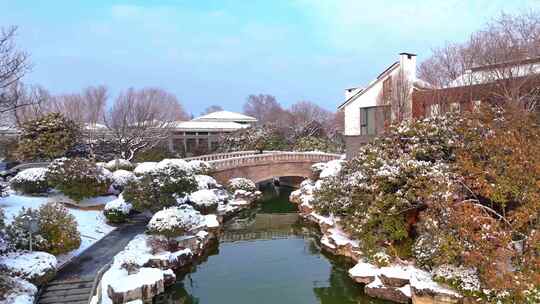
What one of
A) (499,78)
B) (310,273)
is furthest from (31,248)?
(499,78)

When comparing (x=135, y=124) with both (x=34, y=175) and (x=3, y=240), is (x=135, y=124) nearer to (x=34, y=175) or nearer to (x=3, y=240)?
(x=34, y=175)

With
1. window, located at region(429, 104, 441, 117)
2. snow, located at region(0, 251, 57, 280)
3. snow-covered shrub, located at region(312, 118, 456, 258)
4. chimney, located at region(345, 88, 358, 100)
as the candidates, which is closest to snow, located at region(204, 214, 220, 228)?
snow-covered shrub, located at region(312, 118, 456, 258)

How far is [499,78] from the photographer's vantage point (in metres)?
15.3

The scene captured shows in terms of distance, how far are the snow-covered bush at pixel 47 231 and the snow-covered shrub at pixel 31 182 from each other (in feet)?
19.1

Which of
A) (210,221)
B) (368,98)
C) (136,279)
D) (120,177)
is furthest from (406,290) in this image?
(120,177)

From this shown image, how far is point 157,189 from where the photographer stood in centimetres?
1620

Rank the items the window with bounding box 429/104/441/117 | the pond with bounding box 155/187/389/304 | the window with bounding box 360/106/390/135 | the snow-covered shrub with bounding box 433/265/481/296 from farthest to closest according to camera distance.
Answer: the window with bounding box 360/106/390/135 → the window with bounding box 429/104/441/117 → the pond with bounding box 155/187/389/304 → the snow-covered shrub with bounding box 433/265/481/296

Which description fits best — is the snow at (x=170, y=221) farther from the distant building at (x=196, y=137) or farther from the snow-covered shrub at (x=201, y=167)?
the distant building at (x=196, y=137)

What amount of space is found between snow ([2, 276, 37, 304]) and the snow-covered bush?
1.75m

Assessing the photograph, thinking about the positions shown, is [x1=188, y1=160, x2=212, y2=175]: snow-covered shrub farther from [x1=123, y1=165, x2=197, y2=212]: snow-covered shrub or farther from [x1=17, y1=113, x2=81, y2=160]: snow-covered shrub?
[x1=17, y1=113, x2=81, y2=160]: snow-covered shrub

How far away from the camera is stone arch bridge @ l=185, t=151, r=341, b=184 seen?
26.8m

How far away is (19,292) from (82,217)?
7746 mm

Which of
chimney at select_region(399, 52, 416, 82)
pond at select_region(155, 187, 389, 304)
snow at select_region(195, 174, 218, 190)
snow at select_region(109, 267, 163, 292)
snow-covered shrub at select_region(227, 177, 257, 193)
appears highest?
chimney at select_region(399, 52, 416, 82)

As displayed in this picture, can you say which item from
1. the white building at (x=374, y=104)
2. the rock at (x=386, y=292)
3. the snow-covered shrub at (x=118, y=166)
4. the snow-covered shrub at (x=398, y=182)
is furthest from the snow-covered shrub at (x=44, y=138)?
the rock at (x=386, y=292)
